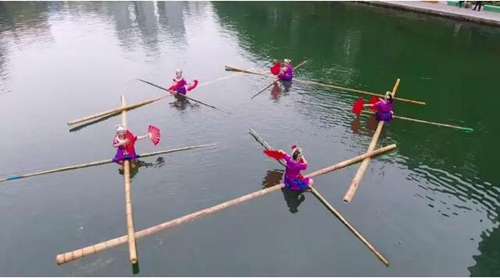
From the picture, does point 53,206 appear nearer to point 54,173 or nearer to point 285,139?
point 54,173

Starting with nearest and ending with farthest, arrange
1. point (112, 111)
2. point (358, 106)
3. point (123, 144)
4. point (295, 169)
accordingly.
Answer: point (295, 169) → point (123, 144) → point (358, 106) → point (112, 111)

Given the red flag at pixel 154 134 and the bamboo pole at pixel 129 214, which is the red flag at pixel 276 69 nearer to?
the red flag at pixel 154 134

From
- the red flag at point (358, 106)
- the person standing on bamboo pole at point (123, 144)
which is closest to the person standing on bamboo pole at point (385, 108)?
the red flag at point (358, 106)

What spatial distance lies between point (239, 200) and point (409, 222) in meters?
6.85

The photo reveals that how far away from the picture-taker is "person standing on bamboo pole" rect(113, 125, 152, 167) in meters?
19.9

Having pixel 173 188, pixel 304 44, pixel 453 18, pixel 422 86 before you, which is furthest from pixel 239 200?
pixel 453 18

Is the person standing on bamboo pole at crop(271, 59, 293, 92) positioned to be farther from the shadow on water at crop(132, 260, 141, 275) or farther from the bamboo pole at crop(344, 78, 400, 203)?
the shadow on water at crop(132, 260, 141, 275)

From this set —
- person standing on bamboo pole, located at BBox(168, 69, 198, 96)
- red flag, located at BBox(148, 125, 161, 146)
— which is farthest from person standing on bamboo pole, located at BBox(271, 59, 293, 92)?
red flag, located at BBox(148, 125, 161, 146)

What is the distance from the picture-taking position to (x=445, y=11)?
5097 centimetres

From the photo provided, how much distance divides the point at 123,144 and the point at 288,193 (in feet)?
25.9

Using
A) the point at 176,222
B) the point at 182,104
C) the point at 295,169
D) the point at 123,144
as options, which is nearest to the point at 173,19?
the point at 182,104

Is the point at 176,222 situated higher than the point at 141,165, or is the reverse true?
the point at 176,222

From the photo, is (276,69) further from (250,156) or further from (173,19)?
(173,19)

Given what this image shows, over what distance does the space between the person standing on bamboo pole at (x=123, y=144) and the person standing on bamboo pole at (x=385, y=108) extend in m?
13.3
